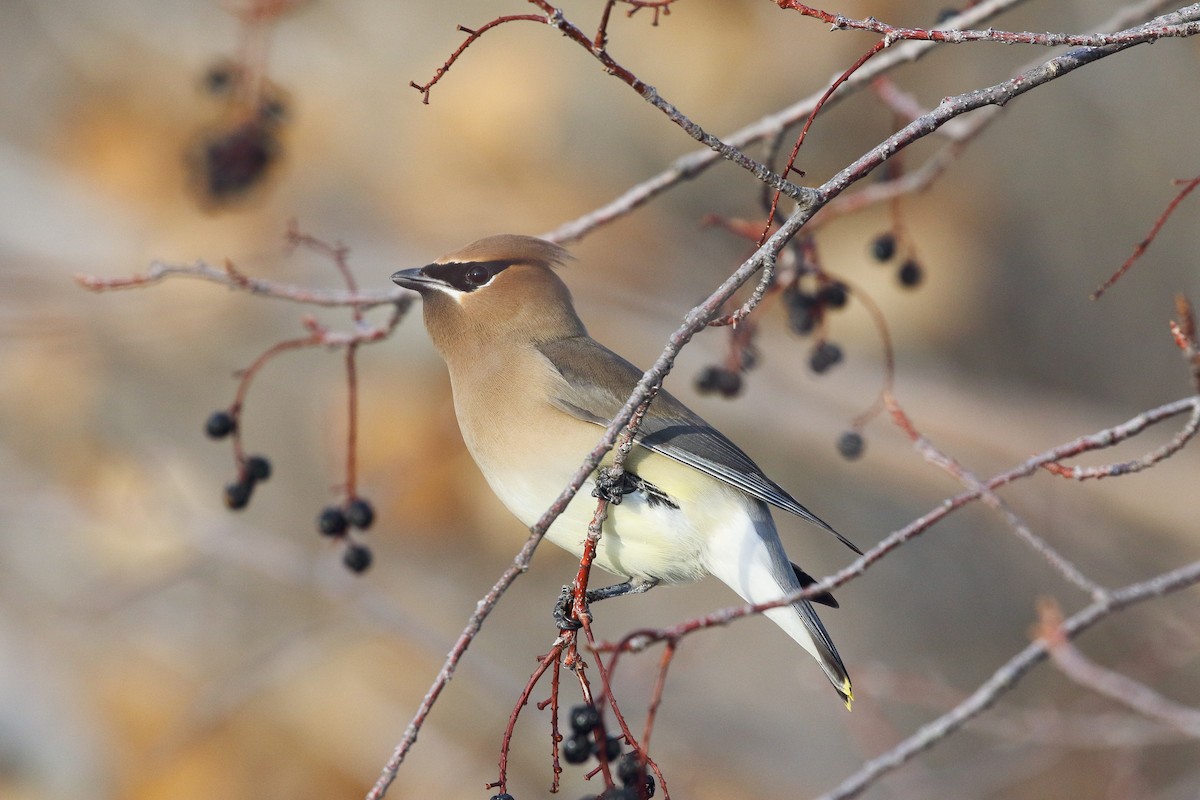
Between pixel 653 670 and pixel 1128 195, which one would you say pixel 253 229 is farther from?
pixel 1128 195

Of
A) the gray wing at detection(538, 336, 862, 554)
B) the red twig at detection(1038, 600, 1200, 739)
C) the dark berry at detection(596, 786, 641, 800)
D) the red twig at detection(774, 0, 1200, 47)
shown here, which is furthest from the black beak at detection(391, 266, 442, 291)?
the red twig at detection(1038, 600, 1200, 739)

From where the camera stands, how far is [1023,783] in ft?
23.6

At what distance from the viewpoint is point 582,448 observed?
311cm

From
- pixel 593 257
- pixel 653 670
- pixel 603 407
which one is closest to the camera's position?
pixel 603 407

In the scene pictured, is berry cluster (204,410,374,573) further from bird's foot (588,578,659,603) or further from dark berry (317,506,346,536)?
bird's foot (588,578,659,603)

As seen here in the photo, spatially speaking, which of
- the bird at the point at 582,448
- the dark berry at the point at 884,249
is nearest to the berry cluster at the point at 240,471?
the bird at the point at 582,448

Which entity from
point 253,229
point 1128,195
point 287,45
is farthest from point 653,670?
point 287,45

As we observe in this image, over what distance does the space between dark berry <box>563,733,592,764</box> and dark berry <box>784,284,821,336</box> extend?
159 cm

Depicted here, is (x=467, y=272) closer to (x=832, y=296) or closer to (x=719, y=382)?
(x=719, y=382)

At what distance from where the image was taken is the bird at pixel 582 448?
3098 millimetres

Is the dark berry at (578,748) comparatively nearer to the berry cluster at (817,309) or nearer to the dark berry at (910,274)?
the berry cluster at (817,309)

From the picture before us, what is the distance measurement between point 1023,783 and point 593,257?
378 centimetres

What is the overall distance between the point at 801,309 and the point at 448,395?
452cm

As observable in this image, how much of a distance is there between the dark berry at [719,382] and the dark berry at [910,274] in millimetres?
668
